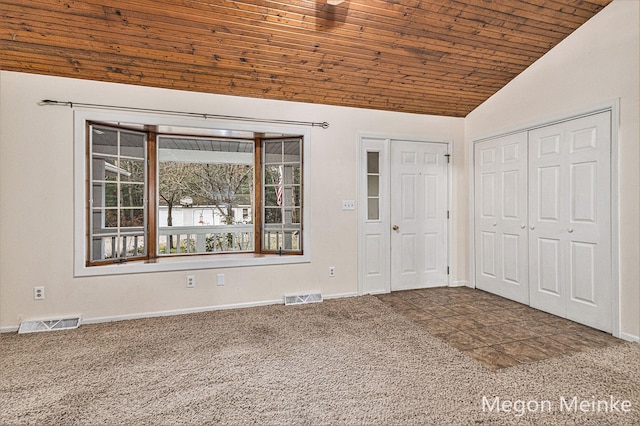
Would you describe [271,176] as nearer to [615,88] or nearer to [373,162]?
[373,162]

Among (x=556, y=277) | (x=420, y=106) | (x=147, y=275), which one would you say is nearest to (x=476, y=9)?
(x=420, y=106)

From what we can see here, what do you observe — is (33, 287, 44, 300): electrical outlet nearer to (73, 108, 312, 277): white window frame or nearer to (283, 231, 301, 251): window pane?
(73, 108, 312, 277): white window frame

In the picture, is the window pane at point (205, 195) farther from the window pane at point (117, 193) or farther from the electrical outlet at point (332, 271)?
the electrical outlet at point (332, 271)

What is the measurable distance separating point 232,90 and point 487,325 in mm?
3606

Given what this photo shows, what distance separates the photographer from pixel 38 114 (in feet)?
9.52

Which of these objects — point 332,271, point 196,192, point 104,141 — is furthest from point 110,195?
point 332,271

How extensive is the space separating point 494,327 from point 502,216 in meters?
1.57

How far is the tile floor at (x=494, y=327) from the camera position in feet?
8.03

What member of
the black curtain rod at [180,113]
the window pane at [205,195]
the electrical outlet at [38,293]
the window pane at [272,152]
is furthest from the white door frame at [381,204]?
the electrical outlet at [38,293]

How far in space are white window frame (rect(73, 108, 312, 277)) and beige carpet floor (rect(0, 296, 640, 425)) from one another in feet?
1.98

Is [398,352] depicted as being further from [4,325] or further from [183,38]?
[4,325]

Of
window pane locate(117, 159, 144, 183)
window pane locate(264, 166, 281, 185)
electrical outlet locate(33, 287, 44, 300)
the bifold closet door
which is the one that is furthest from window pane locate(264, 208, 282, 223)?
the bifold closet door

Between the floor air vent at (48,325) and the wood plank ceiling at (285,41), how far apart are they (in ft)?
7.75

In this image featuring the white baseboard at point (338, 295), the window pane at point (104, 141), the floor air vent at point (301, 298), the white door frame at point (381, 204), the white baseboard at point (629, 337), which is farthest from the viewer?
the white door frame at point (381, 204)
